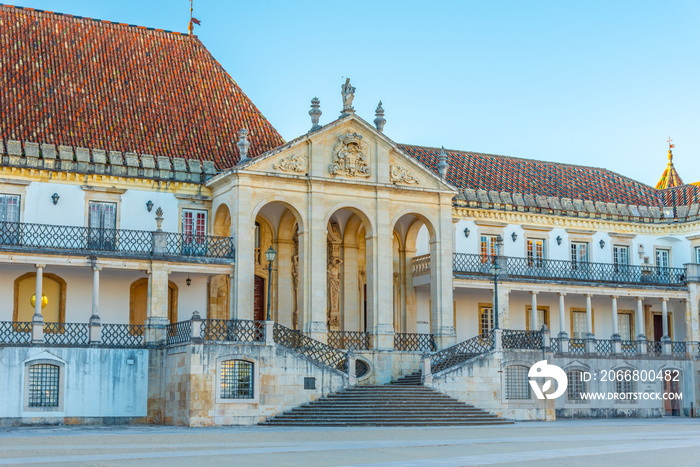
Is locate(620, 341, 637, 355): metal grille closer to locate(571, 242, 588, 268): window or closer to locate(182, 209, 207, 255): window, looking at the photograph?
locate(571, 242, 588, 268): window

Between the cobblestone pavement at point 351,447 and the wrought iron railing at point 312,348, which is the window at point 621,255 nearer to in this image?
the wrought iron railing at point 312,348

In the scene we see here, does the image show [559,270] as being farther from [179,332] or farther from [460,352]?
[179,332]

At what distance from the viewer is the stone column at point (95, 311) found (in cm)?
3288

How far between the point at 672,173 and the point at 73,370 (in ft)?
130

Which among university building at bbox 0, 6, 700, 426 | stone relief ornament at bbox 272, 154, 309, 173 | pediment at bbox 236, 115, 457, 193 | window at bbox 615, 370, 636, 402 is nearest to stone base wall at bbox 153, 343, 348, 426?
university building at bbox 0, 6, 700, 426

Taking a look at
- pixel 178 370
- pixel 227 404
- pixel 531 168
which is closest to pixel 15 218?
pixel 178 370

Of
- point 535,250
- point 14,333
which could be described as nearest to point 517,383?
point 535,250

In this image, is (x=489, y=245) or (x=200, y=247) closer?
(x=200, y=247)

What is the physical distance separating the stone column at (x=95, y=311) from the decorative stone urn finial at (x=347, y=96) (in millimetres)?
10797

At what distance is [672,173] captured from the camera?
193 ft

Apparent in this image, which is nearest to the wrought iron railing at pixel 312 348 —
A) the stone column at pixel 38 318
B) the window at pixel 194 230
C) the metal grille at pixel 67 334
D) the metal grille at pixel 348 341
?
the metal grille at pixel 348 341

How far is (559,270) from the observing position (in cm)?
4406

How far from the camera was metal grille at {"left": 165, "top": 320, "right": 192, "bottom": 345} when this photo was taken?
104 feet

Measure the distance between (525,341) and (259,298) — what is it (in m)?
10.5
